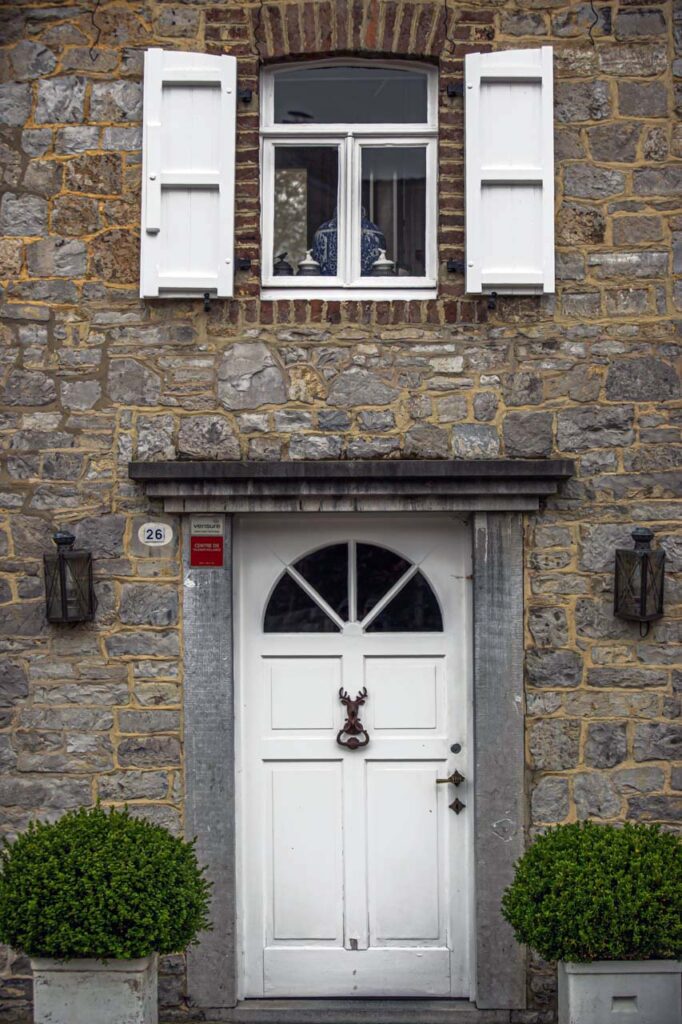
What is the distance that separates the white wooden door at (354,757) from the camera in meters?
6.54

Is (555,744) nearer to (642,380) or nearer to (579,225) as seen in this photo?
(642,380)

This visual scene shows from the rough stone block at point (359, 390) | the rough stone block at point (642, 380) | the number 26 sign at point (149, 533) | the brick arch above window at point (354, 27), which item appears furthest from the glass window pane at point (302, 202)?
the rough stone block at point (642, 380)

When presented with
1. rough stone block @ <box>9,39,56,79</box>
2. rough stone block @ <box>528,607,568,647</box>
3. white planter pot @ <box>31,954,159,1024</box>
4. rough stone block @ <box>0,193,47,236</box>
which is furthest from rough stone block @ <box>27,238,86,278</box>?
white planter pot @ <box>31,954,159,1024</box>

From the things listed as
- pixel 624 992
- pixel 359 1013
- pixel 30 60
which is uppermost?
pixel 30 60

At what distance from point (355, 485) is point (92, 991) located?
8.14 feet

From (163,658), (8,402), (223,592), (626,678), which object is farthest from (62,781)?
(626,678)

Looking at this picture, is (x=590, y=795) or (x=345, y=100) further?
(x=345, y=100)

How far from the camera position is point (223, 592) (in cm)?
637

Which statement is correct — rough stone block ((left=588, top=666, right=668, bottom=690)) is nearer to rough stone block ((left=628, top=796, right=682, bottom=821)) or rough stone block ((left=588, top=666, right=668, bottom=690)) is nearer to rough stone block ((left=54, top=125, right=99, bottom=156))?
rough stone block ((left=628, top=796, right=682, bottom=821))

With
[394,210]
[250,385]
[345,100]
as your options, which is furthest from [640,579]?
[345,100]

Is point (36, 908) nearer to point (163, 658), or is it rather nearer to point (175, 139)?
point (163, 658)

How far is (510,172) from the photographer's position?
6270 millimetres

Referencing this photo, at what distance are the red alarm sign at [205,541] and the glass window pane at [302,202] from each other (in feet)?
4.12

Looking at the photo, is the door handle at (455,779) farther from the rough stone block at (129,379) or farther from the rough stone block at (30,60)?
the rough stone block at (30,60)
